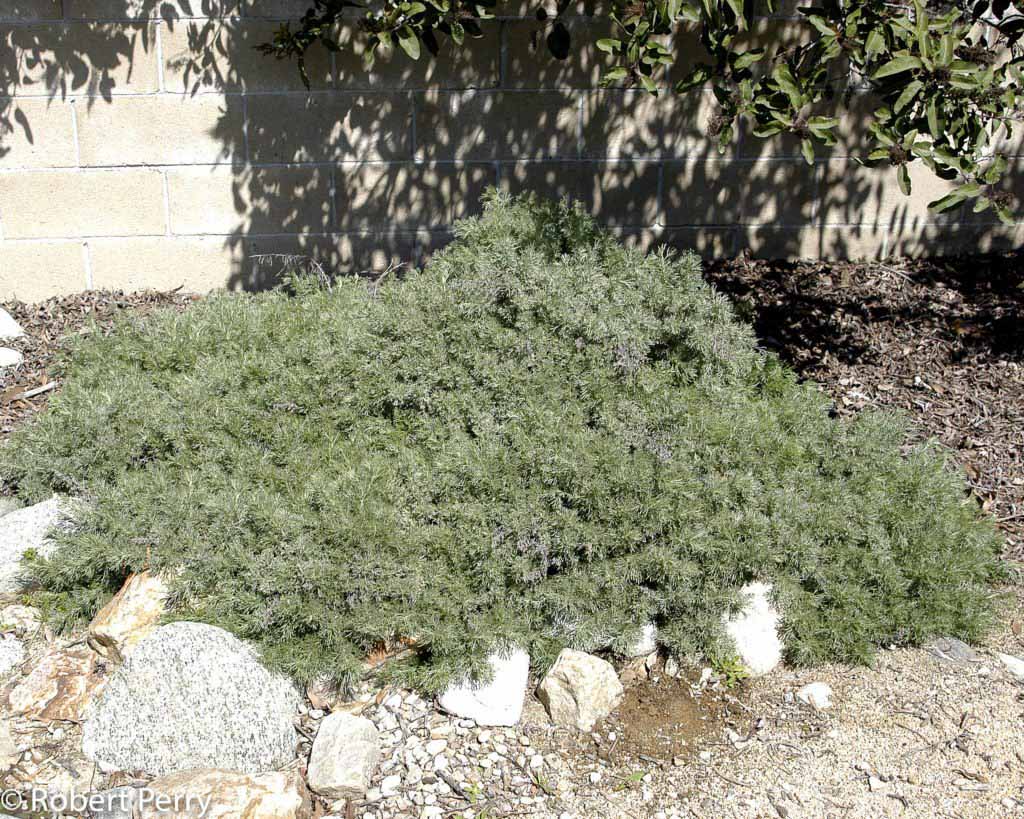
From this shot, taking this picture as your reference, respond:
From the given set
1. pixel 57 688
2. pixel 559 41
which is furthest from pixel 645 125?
pixel 57 688

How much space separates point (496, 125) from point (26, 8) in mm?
2587

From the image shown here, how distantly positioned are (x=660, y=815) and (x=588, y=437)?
4.11 ft

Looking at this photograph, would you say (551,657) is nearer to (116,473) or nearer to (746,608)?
(746,608)

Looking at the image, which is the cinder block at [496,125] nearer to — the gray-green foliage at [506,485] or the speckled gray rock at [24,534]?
the gray-green foliage at [506,485]

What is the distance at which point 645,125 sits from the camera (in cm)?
535

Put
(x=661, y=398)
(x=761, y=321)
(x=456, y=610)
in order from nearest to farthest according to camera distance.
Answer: (x=456, y=610), (x=661, y=398), (x=761, y=321)

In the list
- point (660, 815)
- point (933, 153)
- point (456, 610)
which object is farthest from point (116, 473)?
point (933, 153)

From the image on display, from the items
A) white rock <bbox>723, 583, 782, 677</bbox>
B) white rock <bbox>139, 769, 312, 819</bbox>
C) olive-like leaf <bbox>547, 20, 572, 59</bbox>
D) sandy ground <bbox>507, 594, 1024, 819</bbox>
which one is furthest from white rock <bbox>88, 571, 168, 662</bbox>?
olive-like leaf <bbox>547, 20, 572, 59</bbox>

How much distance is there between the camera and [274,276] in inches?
214

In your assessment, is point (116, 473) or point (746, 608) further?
point (116, 473)

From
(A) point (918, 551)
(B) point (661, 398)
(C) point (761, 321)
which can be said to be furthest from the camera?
(C) point (761, 321)

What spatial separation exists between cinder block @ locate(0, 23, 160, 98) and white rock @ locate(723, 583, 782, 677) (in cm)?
419

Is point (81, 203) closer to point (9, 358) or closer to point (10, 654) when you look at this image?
point (9, 358)

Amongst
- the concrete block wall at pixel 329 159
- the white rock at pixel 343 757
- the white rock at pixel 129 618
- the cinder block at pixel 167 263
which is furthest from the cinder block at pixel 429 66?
the white rock at pixel 343 757
